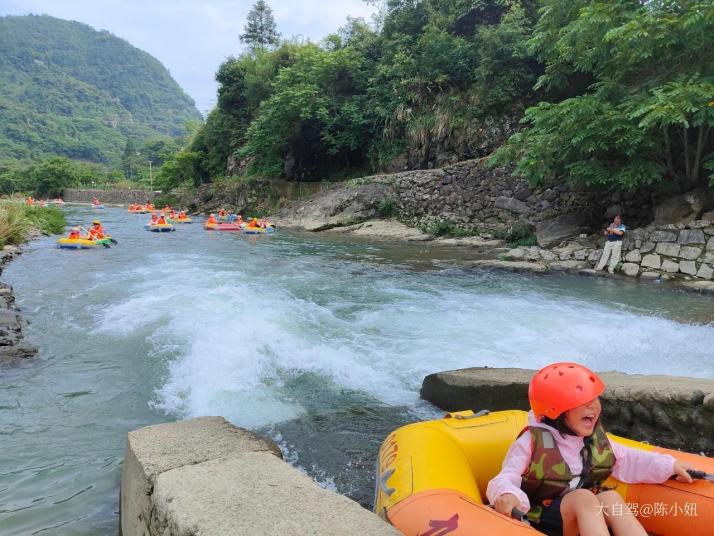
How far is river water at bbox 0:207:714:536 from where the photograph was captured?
325 cm

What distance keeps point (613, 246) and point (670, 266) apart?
109 centimetres

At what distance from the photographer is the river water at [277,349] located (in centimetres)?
325

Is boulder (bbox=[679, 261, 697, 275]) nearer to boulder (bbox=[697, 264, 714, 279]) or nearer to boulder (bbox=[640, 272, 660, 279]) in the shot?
boulder (bbox=[697, 264, 714, 279])

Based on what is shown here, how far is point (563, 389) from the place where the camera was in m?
2.02

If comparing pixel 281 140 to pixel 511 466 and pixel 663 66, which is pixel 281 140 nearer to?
pixel 663 66

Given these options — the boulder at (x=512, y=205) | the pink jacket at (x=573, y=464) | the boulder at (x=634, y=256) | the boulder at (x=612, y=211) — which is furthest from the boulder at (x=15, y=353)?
the boulder at (x=512, y=205)

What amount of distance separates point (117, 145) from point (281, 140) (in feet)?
287

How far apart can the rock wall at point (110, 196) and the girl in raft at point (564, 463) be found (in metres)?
46.5

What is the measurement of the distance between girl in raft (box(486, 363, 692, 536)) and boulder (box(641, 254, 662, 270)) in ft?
29.1

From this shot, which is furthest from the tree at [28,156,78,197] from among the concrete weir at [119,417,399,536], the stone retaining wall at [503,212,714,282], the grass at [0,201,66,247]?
the concrete weir at [119,417,399,536]

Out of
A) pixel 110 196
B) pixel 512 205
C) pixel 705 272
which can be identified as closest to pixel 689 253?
pixel 705 272

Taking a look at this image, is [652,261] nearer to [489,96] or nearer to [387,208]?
[489,96]

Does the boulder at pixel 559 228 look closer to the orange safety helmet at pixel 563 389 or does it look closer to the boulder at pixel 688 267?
the boulder at pixel 688 267

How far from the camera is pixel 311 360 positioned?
5.21m
